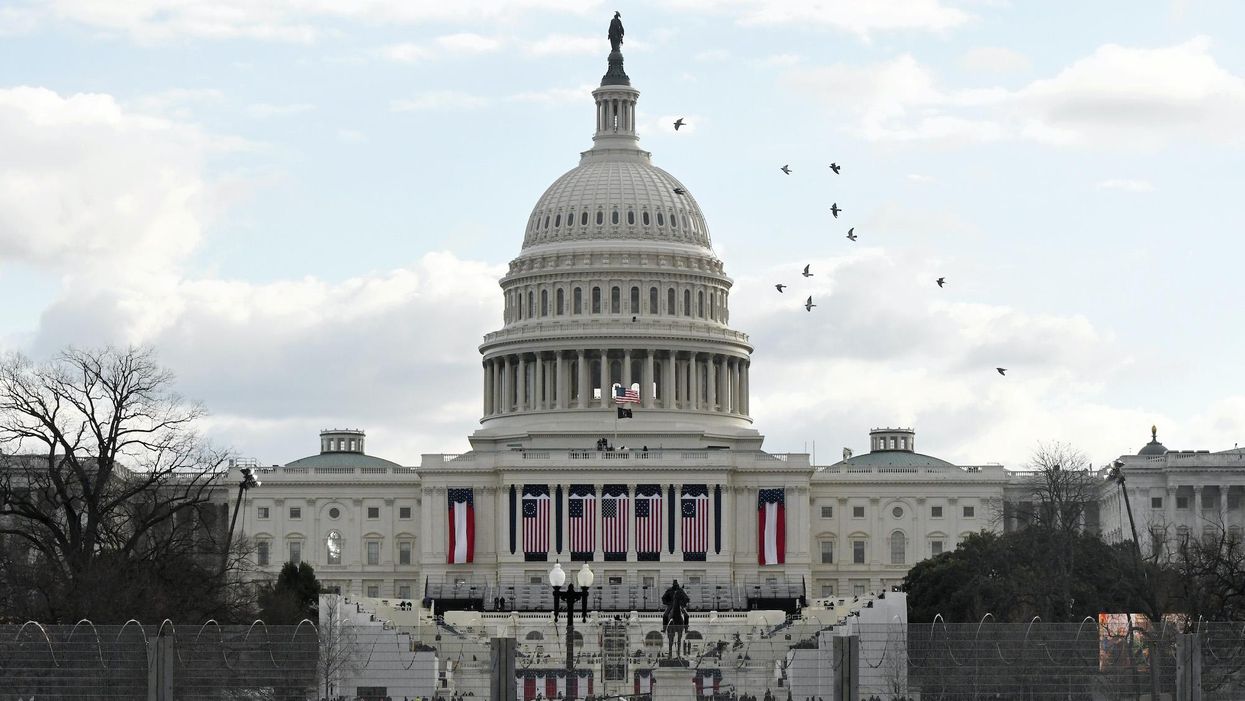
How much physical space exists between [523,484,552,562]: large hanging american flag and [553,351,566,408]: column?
38.9 ft

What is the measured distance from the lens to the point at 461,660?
333ft

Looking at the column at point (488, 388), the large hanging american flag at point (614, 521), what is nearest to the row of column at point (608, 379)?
the column at point (488, 388)

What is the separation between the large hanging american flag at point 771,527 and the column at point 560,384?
16293mm

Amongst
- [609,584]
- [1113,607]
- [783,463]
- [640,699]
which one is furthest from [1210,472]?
[640,699]

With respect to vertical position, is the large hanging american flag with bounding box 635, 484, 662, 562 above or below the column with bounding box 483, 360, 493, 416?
below

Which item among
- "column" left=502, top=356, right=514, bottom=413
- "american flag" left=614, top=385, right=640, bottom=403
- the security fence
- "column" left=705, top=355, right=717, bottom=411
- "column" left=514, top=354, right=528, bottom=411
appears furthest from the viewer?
"column" left=502, top=356, right=514, bottom=413

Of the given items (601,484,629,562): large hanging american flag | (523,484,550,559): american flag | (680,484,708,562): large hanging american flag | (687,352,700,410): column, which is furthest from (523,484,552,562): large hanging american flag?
(687,352,700,410): column

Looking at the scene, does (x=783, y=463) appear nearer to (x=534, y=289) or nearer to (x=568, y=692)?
(x=534, y=289)

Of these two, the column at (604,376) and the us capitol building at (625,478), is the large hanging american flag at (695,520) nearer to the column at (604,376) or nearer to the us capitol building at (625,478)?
the us capitol building at (625,478)

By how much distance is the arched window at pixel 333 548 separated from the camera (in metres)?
188


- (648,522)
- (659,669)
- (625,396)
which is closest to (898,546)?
(648,522)

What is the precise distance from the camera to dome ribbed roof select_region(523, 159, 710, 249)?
194875 millimetres

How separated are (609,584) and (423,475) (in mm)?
17007

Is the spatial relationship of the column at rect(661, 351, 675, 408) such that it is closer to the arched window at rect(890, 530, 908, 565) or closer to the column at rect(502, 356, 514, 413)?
the column at rect(502, 356, 514, 413)
